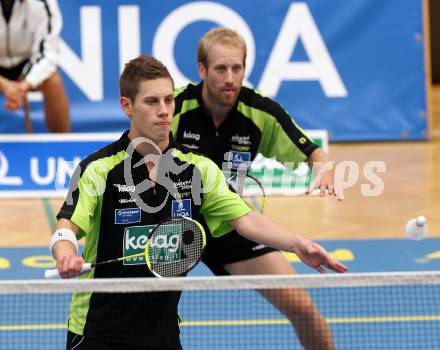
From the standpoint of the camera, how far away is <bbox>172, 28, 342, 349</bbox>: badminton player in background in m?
5.24

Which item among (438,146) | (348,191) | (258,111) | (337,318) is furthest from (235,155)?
(438,146)

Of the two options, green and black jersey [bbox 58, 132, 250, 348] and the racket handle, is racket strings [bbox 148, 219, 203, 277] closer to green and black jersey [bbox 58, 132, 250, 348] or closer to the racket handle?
green and black jersey [bbox 58, 132, 250, 348]

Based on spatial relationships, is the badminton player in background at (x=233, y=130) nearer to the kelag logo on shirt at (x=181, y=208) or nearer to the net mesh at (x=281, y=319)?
the net mesh at (x=281, y=319)

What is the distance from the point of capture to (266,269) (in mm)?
5219

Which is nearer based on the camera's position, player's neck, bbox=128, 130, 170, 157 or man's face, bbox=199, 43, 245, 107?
player's neck, bbox=128, 130, 170, 157

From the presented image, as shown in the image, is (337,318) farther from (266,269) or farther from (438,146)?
(438,146)

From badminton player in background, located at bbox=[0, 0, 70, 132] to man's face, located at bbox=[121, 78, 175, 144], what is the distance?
19.7ft

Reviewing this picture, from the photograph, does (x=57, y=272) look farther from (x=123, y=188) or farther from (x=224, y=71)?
(x=224, y=71)

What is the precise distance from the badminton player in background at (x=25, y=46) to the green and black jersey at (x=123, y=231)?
5.94 m

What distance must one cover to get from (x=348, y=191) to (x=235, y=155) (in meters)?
4.61

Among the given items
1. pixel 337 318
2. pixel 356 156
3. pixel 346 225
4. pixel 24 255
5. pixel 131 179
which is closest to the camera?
pixel 131 179

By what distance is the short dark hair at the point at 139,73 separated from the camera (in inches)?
154

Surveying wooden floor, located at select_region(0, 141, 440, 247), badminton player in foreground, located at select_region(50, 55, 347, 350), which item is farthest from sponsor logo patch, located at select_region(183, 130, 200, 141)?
wooden floor, located at select_region(0, 141, 440, 247)

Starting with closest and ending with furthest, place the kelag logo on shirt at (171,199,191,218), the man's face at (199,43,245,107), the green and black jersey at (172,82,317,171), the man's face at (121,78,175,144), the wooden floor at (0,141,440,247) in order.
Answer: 1. the man's face at (121,78,175,144)
2. the kelag logo on shirt at (171,199,191,218)
3. the man's face at (199,43,245,107)
4. the green and black jersey at (172,82,317,171)
5. the wooden floor at (0,141,440,247)
